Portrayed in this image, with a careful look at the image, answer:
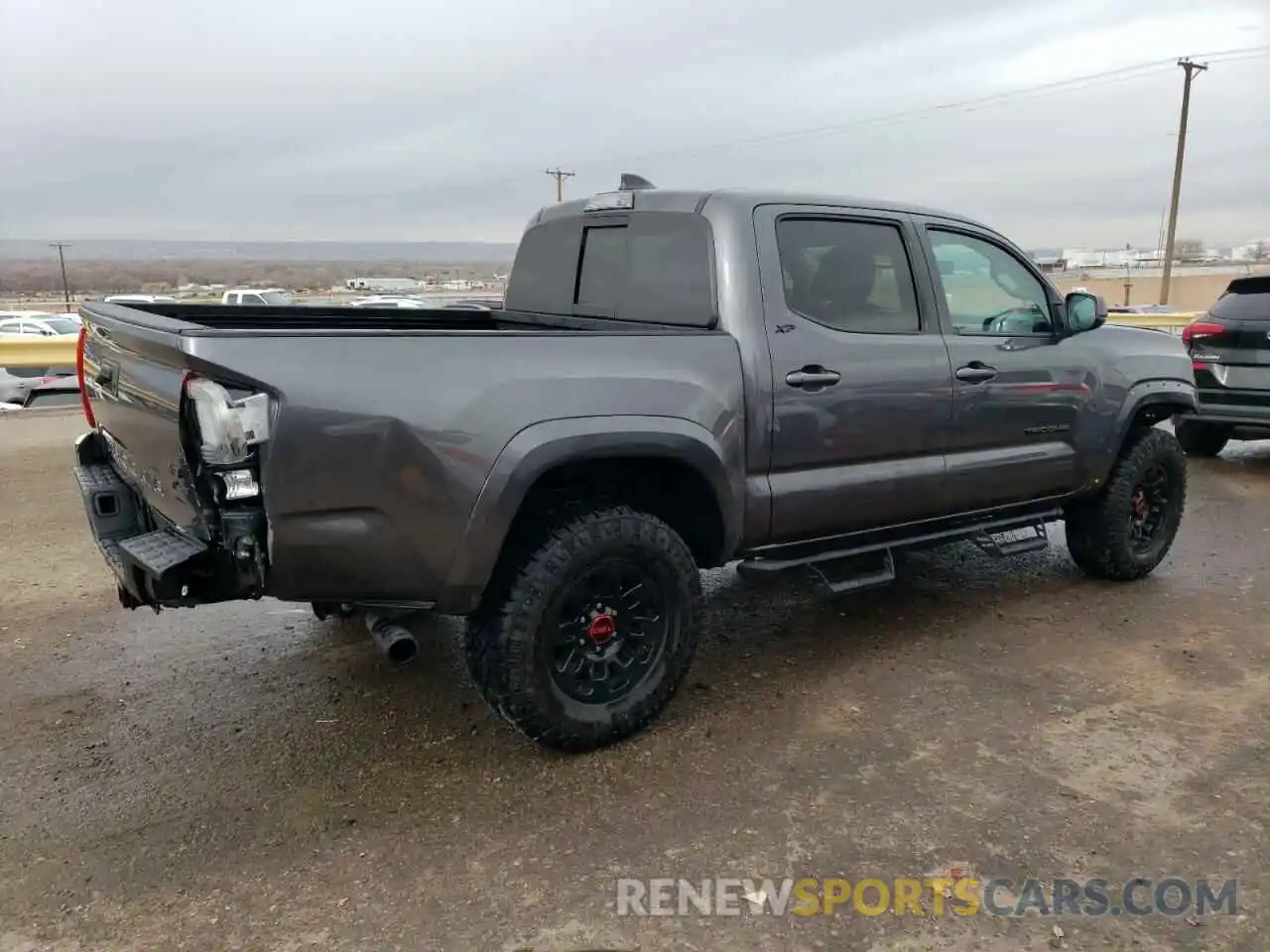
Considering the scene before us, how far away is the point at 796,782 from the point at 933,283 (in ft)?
7.50

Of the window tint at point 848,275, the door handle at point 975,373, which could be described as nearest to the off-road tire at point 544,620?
the window tint at point 848,275

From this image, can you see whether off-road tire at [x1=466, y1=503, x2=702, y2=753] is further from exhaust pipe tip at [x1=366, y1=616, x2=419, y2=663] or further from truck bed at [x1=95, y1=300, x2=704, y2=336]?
truck bed at [x1=95, y1=300, x2=704, y2=336]

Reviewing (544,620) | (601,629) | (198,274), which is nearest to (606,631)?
(601,629)

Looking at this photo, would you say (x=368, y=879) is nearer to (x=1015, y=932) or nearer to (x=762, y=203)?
(x=1015, y=932)

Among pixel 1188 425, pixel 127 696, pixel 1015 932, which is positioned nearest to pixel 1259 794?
pixel 1015 932

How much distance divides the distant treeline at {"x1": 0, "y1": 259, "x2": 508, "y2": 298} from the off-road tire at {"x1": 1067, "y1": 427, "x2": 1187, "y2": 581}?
90551mm

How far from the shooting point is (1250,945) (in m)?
2.47

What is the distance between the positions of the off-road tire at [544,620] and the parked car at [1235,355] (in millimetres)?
6274

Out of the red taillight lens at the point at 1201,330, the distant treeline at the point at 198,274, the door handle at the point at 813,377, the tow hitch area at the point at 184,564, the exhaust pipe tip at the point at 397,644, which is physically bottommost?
the exhaust pipe tip at the point at 397,644

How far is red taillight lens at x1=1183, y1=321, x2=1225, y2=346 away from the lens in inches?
323

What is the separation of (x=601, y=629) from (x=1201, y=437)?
7.95 metres

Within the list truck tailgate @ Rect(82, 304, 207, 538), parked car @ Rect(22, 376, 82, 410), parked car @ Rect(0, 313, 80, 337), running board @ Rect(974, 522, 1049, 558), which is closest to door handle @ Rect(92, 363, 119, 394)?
truck tailgate @ Rect(82, 304, 207, 538)

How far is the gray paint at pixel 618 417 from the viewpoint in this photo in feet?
9.12

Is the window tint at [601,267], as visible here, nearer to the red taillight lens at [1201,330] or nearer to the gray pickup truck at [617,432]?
the gray pickup truck at [617,432]
